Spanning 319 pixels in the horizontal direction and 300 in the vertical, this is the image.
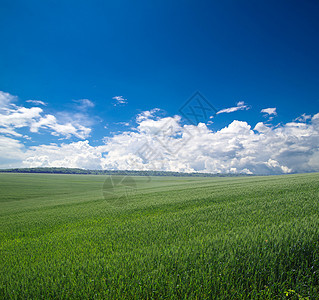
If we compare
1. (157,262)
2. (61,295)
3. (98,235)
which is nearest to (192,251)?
(157,262)

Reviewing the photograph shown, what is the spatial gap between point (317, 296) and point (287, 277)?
47cm

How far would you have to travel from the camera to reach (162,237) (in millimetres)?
5926

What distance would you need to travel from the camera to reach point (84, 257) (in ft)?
16.2

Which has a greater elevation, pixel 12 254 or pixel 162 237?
pixel 162 237

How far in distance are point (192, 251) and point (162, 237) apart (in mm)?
1821

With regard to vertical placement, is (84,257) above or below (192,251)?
below

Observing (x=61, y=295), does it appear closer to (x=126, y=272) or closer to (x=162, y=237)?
(x=126, y=272)

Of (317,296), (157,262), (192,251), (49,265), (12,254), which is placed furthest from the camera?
(12,254)

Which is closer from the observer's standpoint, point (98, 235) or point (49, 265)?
point (49, 265)

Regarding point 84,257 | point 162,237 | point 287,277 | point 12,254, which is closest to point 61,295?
point 84,257

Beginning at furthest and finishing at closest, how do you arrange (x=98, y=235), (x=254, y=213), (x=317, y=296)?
1. (x=254, y=213)
2. (x=98, y=235)
3. (x=317, y=296)

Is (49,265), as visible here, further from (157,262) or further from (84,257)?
A: (157,262)

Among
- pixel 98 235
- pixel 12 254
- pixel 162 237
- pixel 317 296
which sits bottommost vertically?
pixel 12 254

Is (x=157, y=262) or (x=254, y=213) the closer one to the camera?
(x=157, y=262)
